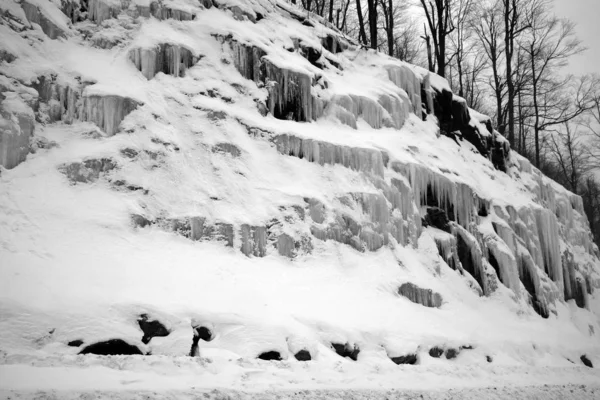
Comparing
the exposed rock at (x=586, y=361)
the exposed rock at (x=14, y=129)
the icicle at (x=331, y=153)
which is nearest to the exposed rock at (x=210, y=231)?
the icicle at (x=331, y=153)

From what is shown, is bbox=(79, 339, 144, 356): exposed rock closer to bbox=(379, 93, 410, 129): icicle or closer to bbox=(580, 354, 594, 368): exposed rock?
bbox=(379, 93, 410, 129): icicle

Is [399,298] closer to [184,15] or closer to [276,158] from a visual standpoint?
[276,158]

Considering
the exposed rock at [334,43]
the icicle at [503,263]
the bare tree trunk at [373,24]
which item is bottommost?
the icicle at [503,263]

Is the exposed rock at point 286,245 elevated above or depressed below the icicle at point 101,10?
below

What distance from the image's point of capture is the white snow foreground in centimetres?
682

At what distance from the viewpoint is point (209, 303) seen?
788cm

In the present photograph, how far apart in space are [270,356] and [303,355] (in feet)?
1.82

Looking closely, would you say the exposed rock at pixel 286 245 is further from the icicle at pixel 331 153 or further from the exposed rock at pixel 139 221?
the exposed rock at pixel 139 221

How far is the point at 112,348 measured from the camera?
6535mm

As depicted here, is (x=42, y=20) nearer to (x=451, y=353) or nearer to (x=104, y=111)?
(x=104, y=111)

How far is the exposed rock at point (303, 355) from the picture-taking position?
7730 millimetres

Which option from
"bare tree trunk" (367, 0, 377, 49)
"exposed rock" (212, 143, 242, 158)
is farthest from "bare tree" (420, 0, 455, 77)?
"exposed rock" (212, 143, 242, 158)

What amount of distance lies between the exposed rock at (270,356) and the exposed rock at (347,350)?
1.18 m

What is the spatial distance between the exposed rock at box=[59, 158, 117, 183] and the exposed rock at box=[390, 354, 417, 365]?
253 inches
